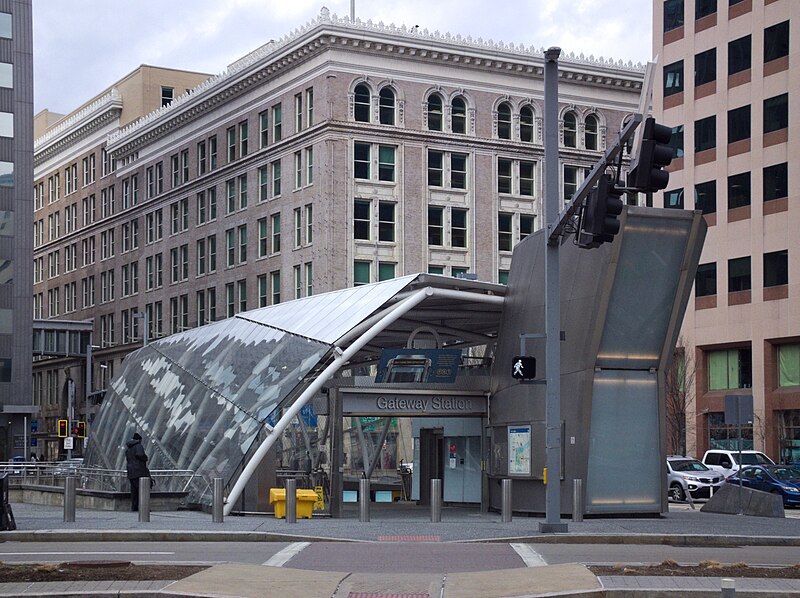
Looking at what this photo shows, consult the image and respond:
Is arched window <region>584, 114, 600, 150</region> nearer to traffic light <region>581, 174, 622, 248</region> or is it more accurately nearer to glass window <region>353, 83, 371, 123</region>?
glass window <region>353, 83, 371, 123</region>

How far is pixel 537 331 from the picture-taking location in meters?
30.9

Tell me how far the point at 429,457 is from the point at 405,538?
1421cm

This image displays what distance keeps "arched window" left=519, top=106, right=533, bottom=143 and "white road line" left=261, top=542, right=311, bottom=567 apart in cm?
6346

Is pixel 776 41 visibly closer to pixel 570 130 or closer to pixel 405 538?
pixel 570 130

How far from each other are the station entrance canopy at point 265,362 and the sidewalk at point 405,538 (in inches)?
79.6

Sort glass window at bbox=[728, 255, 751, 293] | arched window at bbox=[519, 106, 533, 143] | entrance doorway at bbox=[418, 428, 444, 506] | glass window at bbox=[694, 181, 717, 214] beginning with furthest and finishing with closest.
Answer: arched window at bbox=[519, 106, 533, 143]
glass window at bbox=[694, 181, 717, 214]
glass window at bbox=[728, 255, 751, 293]
entrance doorway at bbox=[418, 428, 444, 506]

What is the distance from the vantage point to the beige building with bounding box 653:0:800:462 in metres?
62.3

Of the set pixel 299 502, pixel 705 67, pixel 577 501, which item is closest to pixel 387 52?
pixel 705 67

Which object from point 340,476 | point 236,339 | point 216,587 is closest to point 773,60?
point 236,339

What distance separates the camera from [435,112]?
263ft

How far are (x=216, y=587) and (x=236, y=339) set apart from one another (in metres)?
23.5

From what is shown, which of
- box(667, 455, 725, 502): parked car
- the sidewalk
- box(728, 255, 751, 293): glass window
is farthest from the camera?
box(728, 255, 751, 293): glass window

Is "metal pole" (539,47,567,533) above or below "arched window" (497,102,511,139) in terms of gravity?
below

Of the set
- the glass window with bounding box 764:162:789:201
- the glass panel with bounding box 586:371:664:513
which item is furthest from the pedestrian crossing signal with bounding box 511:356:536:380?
the glass window with bounding box 764:162:789:201
